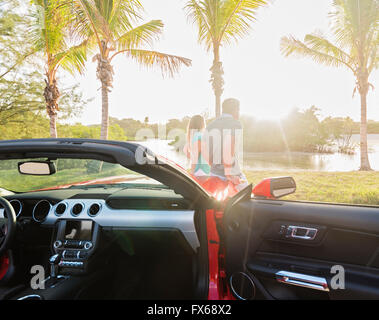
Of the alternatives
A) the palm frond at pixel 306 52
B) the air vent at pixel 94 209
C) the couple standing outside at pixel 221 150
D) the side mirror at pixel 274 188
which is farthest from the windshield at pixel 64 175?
the palm frond at pixel 306 52

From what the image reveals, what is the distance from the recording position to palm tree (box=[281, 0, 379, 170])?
10258 millimetres

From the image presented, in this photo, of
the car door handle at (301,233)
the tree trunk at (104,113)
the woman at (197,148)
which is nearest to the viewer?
the car door handle at (301,233)

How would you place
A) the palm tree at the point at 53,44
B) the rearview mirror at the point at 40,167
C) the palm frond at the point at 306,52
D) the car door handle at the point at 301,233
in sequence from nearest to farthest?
the car door handle at the point at 301,233, the rearview mirror at the point at 40,167, the palm tree at the point at 53,44, the palm frond at the point at 306,52

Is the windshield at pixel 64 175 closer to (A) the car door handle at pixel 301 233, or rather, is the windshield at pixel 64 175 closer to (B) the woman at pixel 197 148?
(B) the woman at pixel 197 148

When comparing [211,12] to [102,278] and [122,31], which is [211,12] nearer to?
[122,31]

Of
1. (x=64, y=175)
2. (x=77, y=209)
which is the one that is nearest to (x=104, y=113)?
(x=64, y=175)

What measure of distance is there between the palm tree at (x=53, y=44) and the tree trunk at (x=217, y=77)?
16.5 ft

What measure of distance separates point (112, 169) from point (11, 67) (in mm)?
11002

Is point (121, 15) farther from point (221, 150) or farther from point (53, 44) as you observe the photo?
point (221, 150)

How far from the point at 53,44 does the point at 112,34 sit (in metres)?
2.70

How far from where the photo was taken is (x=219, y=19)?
317 inches

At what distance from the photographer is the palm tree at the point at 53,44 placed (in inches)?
335

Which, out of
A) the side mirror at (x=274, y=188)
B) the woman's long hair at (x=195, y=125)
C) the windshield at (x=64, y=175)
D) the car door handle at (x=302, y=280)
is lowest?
the windshield at (x=64, y=175)

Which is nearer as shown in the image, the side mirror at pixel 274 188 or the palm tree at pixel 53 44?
the side mirror at pixel 274 188
